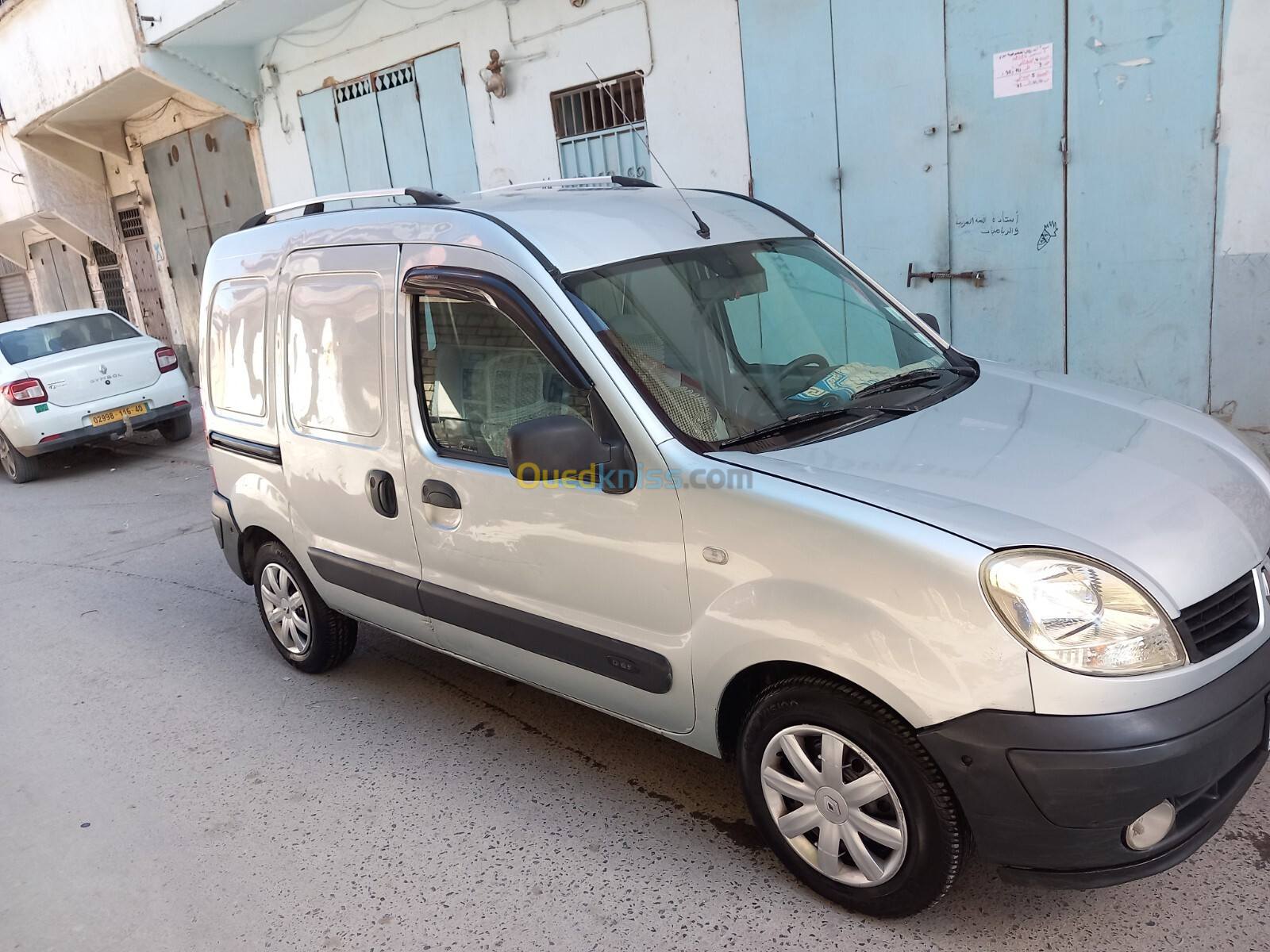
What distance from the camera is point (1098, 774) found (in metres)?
2.06

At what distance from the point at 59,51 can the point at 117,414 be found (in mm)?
6224

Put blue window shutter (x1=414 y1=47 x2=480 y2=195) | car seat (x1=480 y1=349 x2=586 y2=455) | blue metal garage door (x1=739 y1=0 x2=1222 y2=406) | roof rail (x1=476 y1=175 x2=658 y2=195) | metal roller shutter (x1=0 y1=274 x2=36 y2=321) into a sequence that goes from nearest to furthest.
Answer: car seat (x1=480 y1=349 x2=586 y2=455) → roof rail (x1=476 y1=175 x2=658 y2=195) → blue metal garage door (x1=739 y1=0 x2=1222 y2=406) → blue window shutter (x1=414 y1=47 x2=480 y2=195) → metal roller shutter (x1=0 y1=274 x2=36 y2=321)

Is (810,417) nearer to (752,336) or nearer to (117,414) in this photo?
(752,336)

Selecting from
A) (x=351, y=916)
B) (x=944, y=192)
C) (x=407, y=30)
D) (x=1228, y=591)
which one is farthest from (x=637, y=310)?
(x=407, y=30)

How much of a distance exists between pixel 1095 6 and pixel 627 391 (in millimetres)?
4393

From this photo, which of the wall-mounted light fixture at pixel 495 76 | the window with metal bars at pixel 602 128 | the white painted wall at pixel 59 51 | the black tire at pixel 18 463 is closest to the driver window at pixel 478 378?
the window with metal bars at pixel 602 128

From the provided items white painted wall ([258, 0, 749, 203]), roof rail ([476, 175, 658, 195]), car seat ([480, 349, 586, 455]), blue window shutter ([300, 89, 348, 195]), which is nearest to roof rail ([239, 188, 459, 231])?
roof rail ([476, 175, 658, 195])

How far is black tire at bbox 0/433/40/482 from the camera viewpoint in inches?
378

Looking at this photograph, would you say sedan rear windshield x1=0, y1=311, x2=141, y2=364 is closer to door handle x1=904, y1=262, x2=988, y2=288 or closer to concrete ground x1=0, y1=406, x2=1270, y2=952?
concrete ground x1=0, y1=406, x2=1270, y2=952

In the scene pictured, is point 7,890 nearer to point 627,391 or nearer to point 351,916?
point 351,916

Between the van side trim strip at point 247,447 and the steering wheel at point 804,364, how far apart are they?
84.7 inches

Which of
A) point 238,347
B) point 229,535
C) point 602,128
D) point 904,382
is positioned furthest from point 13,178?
point 904,382

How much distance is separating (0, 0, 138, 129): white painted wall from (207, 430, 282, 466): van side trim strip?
352 inches

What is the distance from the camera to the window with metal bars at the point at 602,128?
780cm
